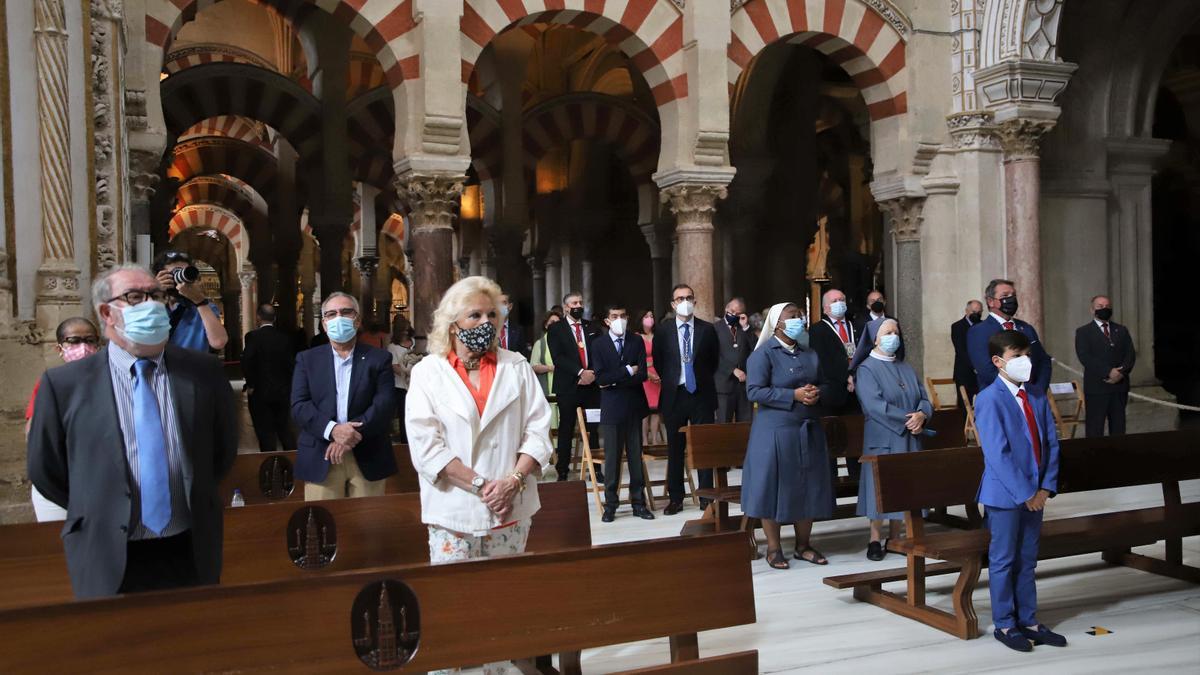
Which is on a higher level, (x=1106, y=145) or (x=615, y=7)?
(x=615, y=7)

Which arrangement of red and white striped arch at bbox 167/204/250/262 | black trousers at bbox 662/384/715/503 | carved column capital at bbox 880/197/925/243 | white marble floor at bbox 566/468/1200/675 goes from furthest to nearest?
red and white striped arch at bbox 167/204/250/262 < carved column capital at bbox 880/197/925/243 < black trousers at bbox 662/384/715/503 < white marble floor at bbox 566/468/1200/675

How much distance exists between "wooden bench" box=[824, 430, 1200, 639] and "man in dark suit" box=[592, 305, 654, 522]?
2246mm

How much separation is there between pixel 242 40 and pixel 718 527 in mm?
16184

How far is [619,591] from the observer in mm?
2689

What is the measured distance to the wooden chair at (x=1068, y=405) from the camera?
963cm

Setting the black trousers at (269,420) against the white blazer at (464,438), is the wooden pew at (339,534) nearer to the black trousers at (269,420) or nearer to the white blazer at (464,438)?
the white blazer at (464,438)

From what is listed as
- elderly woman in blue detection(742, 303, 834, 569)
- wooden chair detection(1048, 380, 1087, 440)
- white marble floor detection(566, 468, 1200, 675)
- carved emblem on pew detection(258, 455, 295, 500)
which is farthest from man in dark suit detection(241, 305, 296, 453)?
wooden chair detection(1048, 380, 1087, 440)

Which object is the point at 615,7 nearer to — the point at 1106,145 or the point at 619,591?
the point at 1106,145

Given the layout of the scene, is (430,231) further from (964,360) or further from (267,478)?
(267,478)

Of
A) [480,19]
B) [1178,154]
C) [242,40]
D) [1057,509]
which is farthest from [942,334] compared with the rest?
[242,40]

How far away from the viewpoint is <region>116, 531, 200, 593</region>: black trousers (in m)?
2.51

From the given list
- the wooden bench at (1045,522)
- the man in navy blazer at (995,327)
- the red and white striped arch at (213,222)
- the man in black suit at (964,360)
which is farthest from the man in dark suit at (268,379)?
the red and white striped arch at (213,222)

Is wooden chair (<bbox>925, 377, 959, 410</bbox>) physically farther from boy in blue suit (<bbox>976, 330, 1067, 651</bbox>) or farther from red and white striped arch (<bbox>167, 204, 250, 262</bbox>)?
red and white striped arch (<bbox>167, 204, 250, 262</bbox>)

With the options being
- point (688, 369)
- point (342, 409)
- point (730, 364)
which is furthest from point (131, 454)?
point (730, 364)
